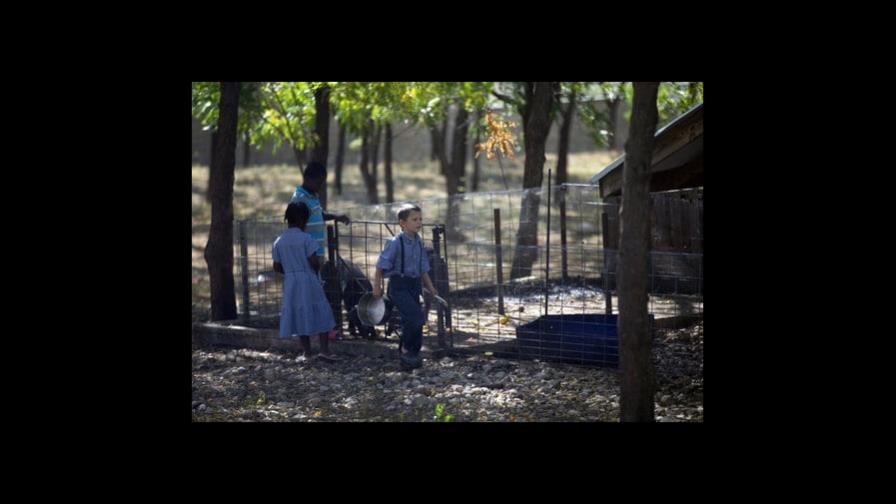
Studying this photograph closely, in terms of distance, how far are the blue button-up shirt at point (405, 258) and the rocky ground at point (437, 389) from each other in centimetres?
87

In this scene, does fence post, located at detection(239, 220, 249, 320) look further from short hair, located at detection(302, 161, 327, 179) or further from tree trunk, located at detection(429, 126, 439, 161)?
tree trunk, located at detection(429, 126, 439, 161)

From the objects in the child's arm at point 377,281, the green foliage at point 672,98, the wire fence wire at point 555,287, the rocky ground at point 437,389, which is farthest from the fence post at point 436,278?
the green foliage at point 672,98

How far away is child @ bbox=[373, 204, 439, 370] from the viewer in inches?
351

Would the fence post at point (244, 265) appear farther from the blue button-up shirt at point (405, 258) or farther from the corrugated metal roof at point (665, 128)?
the corrugated metal roof at point (665, 128)

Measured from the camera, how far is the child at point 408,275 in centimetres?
891

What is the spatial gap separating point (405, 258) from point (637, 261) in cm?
342

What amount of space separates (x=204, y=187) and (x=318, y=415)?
80.9 ft

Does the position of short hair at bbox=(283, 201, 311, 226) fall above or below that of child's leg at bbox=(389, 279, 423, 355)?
above

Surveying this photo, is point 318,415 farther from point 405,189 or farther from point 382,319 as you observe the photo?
point 405,189

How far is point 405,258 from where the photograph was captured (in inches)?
354

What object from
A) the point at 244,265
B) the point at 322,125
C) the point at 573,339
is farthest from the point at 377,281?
the point at 322,125

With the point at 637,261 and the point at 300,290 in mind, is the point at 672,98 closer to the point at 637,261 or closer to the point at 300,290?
the point at 300,290

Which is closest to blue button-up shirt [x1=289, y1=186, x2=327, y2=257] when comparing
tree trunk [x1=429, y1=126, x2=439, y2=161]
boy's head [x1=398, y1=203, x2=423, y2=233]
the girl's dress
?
the girl's dress

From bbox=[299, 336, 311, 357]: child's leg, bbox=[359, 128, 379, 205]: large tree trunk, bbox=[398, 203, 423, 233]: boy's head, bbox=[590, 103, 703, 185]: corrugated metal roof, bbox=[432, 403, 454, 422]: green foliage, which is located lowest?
bbox=[432, 403, 454, 422]: green foliage
